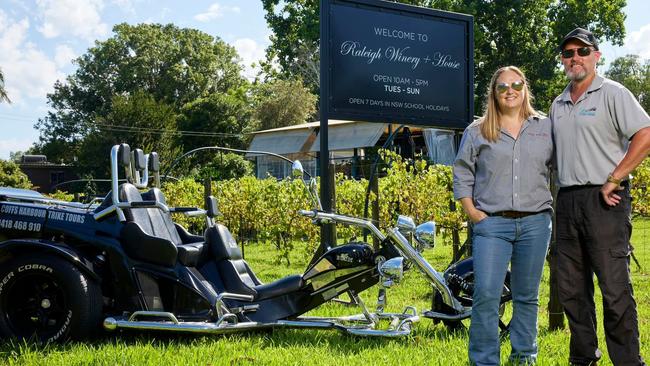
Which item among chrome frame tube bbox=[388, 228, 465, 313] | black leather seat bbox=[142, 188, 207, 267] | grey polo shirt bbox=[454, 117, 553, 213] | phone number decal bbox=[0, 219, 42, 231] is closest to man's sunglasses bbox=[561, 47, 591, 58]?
grey polo shirt bbox=[454, 117, 553, 213]

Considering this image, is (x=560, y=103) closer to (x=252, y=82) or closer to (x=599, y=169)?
(x=599, y=169)

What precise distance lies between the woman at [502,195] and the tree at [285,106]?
41.6 m

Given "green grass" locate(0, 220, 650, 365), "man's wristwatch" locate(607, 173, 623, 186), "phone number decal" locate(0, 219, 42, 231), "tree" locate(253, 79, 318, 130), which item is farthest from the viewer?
"tree" locate(253, 79, 318, 130)

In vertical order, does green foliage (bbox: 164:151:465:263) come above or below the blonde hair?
below

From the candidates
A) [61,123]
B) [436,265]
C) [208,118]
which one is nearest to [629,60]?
[208,118]

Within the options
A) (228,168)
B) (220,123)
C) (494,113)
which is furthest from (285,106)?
(494,113)

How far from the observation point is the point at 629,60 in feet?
261

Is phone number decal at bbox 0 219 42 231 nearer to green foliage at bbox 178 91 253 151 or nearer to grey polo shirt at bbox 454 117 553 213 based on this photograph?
grey polo shirt at bbox 454 117 553 213

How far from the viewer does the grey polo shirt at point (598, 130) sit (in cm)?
440

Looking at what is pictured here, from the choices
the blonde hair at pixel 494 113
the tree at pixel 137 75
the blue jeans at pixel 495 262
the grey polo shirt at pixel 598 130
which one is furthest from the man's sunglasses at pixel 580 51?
the tree at pixel 137 75

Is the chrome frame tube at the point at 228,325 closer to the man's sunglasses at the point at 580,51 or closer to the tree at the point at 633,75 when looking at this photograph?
the man's sunglasses at the point at 580,51

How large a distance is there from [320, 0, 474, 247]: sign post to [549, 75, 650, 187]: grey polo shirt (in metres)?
3.17

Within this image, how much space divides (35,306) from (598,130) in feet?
13.1

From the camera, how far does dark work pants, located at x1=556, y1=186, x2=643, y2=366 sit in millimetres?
4418
